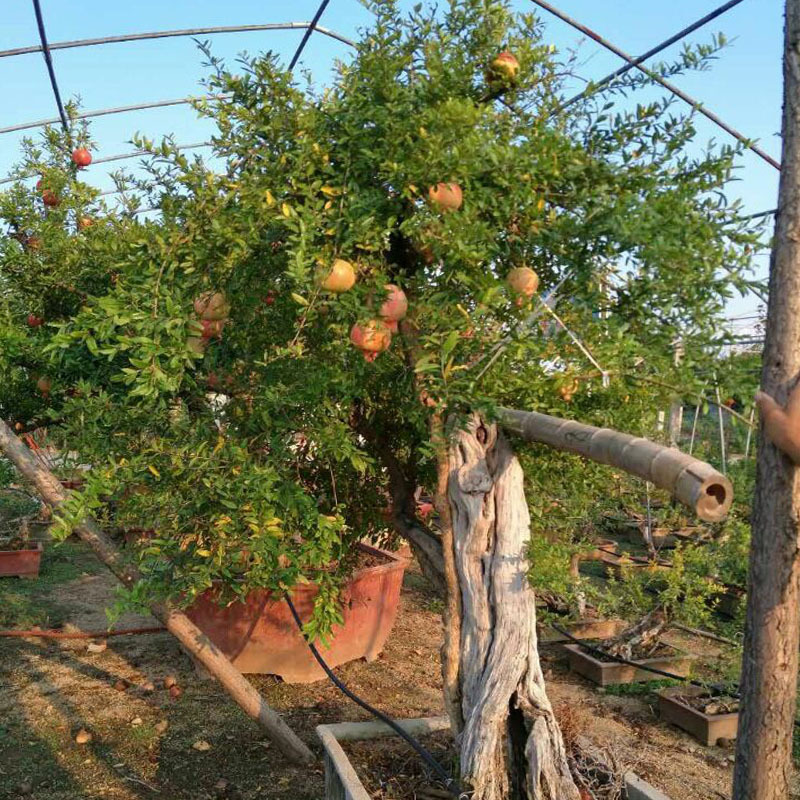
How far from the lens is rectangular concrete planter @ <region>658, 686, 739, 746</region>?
14.3 ft

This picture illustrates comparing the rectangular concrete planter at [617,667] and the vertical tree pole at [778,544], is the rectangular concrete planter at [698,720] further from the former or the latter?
the vertical tree pole at [778,544]

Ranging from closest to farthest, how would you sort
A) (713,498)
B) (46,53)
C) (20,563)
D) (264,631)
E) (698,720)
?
(713,498) < (698,720) < (264,631) < (46,53) < (20,563)

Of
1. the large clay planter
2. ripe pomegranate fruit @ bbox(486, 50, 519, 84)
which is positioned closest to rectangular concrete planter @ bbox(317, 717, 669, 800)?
the large clay planter

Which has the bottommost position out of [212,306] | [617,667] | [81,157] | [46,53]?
[617,667]

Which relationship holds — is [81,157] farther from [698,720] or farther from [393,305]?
[698,720]

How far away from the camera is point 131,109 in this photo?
7.59 meters

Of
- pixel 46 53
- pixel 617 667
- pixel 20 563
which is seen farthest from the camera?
pixel 20 563

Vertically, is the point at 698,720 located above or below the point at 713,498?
below

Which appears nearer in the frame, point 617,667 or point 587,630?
point 617,667

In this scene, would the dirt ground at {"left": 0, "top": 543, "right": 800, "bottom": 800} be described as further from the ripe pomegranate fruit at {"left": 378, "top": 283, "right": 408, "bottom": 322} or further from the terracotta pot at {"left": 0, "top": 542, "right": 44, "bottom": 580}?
the ripe pomegranate fruit at {"left": 378, "top": 283, "right": 408, "bottom": 322}

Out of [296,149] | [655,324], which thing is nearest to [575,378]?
[655,324]

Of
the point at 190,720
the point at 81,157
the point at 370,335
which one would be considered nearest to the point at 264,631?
the point at 190,720

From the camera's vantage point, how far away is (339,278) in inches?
80.4

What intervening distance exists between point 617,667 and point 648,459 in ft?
12.7
